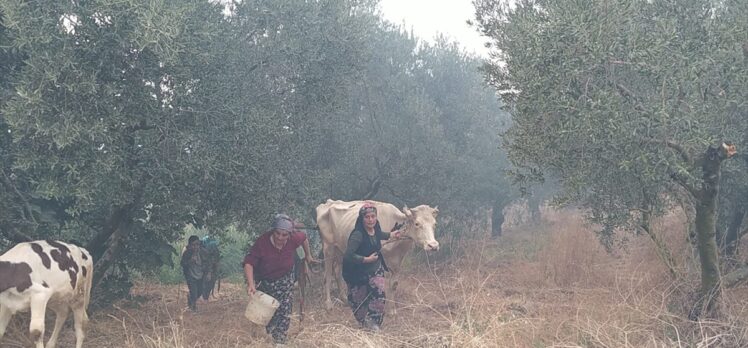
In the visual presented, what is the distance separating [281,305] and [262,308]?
0.53 m

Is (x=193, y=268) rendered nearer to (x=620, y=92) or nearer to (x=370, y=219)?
(x=370, y=219)

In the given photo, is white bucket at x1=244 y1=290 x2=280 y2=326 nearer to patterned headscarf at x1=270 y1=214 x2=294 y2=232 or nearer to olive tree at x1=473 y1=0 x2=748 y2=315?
patterned headscarf at x1=270 y1=214 x2=294 y2=232

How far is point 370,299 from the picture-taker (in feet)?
31.5

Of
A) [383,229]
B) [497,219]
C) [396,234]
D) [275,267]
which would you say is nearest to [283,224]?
[275,267]

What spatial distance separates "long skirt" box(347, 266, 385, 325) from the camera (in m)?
9.50

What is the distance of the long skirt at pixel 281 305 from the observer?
8.52 m

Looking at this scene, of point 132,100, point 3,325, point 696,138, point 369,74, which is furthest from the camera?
point 369,74

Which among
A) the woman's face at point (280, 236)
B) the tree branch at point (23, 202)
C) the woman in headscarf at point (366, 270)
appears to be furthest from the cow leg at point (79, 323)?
the woman in headscarf at point (366, 270)

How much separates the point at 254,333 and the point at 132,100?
3.58 m

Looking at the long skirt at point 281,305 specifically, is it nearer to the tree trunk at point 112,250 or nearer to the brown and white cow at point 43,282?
the brown and white cow at point 43,282

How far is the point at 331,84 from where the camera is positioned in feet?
38.5

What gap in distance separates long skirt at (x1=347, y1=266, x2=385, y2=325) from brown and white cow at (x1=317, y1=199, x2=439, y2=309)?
103cm

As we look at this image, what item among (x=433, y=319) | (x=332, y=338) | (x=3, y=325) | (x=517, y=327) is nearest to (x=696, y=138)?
(x=517, y=327)

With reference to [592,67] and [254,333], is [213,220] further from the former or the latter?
[592,67]
